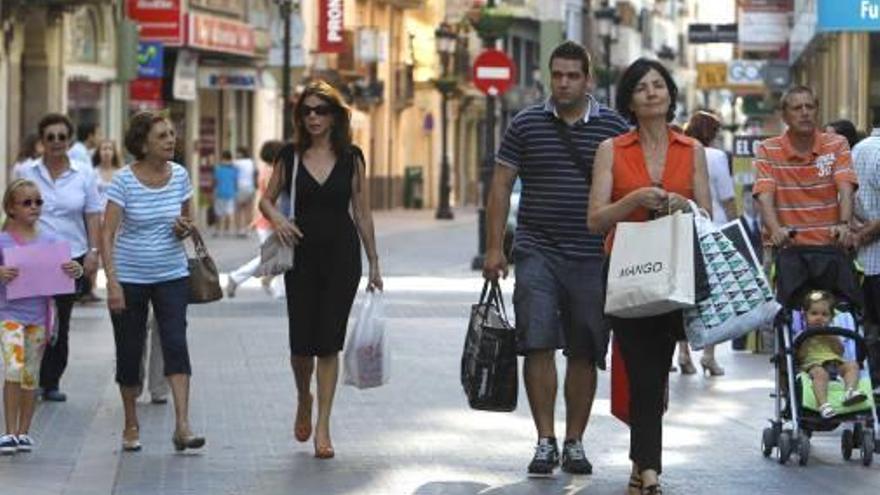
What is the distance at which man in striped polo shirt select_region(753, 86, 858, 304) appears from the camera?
12336 millimetres

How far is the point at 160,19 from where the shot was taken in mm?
49219

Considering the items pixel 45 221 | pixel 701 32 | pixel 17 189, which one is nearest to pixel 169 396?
pixel 45 221

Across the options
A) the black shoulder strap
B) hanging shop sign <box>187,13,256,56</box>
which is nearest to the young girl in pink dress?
the black shoulder strap

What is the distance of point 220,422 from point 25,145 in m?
7.16

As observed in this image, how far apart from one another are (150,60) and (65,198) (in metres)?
32.6

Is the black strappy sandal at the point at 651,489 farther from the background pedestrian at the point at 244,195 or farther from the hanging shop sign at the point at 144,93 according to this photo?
the background pedestrian at the point at 244,195

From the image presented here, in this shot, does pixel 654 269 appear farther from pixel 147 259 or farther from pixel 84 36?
pixel 84 36

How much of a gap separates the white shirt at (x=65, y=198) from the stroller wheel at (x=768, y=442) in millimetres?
5033

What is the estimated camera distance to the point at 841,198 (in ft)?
40.4

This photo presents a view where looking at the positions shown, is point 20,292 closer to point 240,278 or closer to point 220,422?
point 220,422

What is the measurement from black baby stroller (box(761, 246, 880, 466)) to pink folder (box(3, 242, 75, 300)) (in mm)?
3693

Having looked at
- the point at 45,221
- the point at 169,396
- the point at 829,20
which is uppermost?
the point at 829,20

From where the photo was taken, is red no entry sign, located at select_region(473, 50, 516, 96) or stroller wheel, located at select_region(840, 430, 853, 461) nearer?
stroller wheel, located at select_region(840, 430, 853, 461)

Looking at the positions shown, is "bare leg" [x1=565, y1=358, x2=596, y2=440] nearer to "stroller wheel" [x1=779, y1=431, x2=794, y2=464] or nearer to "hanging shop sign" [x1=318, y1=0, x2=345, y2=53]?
"stroller wheel" [x1=779, y1=431, x2=794, y2=464]
